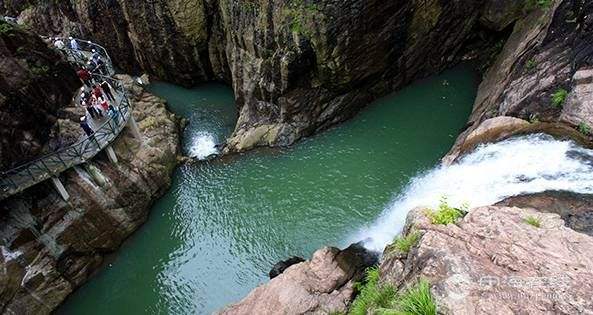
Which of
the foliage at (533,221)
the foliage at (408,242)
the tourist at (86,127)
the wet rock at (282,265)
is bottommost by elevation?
the wet rock at (282,265)

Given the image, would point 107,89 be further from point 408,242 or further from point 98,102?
point 408,242

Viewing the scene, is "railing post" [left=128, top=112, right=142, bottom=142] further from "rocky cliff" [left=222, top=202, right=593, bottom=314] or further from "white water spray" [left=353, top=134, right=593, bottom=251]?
"rocky cliff" [left=222, top=202, right=593, bottom=314]

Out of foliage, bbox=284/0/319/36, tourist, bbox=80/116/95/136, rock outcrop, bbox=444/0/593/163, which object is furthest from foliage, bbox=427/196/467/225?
tourist, bbox=80/116/95/136

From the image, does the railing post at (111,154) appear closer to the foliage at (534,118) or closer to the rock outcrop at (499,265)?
the rock outcrop at (499,265)

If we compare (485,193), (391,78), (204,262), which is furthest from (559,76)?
(204,262)

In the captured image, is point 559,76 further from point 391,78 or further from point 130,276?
point 130,276

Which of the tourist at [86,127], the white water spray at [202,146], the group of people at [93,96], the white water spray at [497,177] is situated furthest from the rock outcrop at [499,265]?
the white water spray at [202,146]
